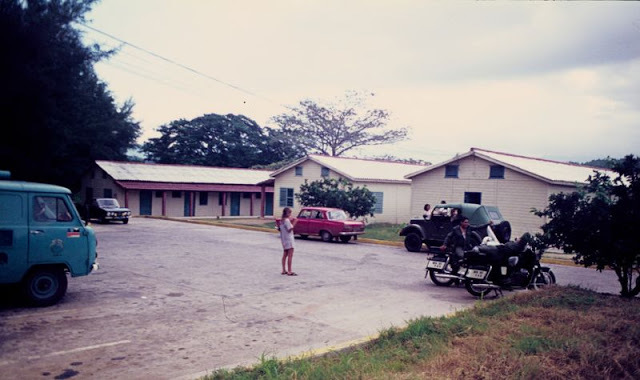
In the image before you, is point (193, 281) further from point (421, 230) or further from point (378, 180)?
point (378, 180)

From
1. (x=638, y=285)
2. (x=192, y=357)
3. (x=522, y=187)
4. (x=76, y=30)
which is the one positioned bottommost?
(x=192, y=357)

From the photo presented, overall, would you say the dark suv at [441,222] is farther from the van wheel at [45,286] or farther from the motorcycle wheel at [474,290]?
the van wheel at [45,286]

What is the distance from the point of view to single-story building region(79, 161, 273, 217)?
3756 centimetres

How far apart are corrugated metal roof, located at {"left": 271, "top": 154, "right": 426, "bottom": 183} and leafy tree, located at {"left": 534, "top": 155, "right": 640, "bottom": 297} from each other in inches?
839

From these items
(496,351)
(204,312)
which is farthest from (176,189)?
(496,351)

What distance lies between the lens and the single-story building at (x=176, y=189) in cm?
3756

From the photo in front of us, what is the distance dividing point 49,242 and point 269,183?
3050 cm

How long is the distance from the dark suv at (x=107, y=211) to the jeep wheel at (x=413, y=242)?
18.1 meters

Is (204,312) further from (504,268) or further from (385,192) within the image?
(385,192)

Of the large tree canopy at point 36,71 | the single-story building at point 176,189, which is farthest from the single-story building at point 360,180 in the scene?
the large tree canopy at point 36,71

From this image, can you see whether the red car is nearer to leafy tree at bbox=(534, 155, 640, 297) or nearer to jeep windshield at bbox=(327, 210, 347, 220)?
jeep windshield at bbox=(327, 210, 347, 220)

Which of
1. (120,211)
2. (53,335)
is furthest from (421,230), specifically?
(120,211)

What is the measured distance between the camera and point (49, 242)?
870 centimetres

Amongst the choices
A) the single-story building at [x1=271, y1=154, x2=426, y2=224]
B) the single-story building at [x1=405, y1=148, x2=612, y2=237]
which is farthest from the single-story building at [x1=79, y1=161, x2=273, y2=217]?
the single-story building at [x1=405, y1=148, x2=612, y2=237]
